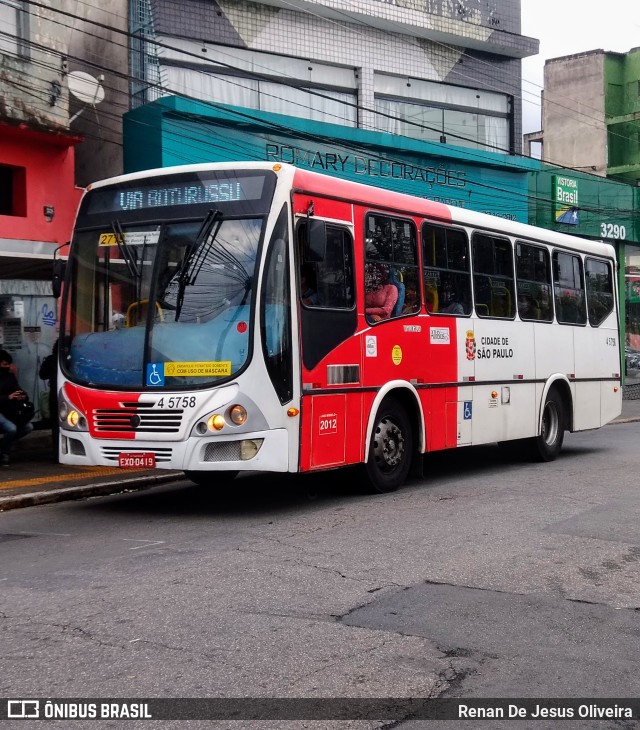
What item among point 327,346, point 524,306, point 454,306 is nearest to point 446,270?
point 454,306

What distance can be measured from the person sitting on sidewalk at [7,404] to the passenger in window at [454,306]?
5512 mm

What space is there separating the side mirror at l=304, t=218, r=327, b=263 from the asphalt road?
94.1 inches

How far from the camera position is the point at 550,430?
47.9 feet

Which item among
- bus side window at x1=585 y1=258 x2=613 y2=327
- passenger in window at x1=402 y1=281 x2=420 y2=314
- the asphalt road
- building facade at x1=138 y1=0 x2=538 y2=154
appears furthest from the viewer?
building facade at x1=138 y1=0 x2=538 y2=154

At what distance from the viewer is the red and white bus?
9094 millimetres

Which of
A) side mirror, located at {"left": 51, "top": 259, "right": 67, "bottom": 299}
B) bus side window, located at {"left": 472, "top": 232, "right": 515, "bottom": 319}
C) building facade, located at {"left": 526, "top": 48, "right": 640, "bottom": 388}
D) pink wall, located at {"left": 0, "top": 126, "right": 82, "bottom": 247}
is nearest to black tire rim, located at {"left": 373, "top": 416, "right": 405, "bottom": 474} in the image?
bus side window, located at {"left": 472, "top": 232, "right": 515, "bottom": 319}

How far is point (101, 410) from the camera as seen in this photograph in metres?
9.48

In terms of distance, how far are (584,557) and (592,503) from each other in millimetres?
2700

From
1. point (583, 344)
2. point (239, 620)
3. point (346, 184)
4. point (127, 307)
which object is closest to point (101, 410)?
point (127, 307)

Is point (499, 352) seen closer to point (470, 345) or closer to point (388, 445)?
point (470, 345)

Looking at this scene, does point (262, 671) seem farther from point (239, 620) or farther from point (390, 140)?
point (390, 140)

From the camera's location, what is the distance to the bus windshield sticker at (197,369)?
9.04m

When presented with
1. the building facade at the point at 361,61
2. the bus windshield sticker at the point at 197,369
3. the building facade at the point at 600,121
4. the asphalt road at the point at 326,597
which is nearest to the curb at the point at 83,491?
the asphalt road at the point at 326,597

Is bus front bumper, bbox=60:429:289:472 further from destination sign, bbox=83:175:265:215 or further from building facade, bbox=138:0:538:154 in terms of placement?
building facade, bbox=138:0:538:154
